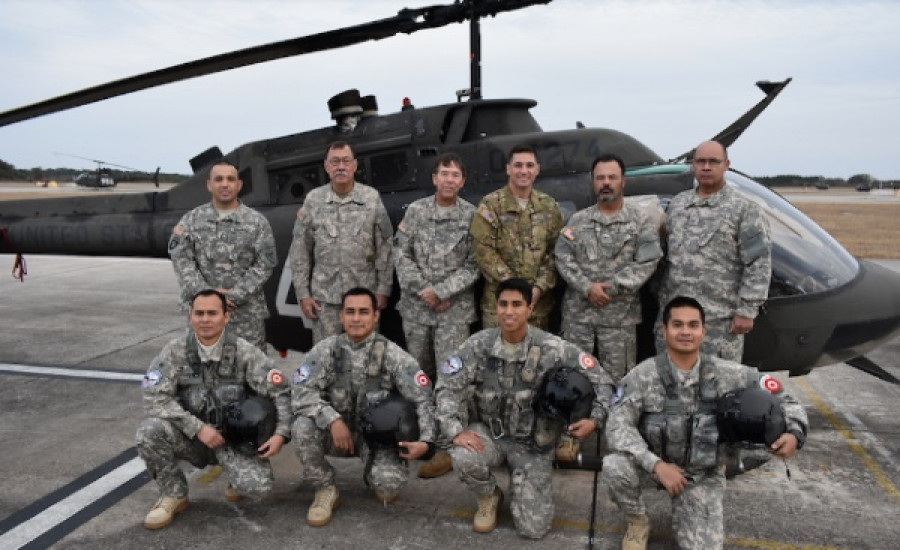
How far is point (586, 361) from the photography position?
382 cm

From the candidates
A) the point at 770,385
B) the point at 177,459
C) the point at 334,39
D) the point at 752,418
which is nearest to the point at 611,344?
the point at 770,385

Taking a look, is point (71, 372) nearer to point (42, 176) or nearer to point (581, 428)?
point (581, 428)

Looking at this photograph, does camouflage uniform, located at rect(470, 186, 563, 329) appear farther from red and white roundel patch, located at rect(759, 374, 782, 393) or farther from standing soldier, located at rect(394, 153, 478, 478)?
red and white roundel patch, located at rect(759, 374, 782, 393)

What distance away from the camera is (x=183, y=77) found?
234 inches

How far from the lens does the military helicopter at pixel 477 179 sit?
4500 mm

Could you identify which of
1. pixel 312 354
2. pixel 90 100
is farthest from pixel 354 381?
pixel 90 100

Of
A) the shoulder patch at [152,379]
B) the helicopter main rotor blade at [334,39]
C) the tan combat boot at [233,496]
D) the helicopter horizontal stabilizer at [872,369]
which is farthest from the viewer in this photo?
the helicopter main rotor blade at [334,39]

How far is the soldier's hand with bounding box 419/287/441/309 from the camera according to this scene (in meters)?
4.44

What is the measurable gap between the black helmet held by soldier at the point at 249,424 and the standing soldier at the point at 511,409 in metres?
0.95

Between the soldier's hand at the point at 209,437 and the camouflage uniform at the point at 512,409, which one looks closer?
the camouflage uniform at the point at 512,409

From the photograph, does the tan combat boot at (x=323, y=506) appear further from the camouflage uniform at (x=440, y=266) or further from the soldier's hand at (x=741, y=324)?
the soldier's hand at (x=741, y=324)

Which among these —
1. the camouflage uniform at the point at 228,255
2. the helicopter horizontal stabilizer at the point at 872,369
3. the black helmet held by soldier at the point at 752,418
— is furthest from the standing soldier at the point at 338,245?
the helicopter horizontal stabilizer at the point at 872,369

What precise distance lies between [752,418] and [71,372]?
6.52 meters

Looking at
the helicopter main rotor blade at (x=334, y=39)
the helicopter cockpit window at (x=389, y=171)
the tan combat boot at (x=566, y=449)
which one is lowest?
the tan combat boot at (x=566, y=449)
